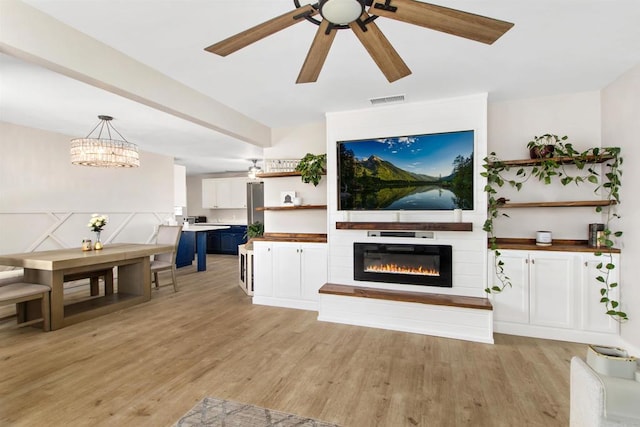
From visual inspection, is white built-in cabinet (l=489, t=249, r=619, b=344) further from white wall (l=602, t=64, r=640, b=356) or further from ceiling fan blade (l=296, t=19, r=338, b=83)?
ceiling fan blade (l=296, t=19, r=338, b=83)

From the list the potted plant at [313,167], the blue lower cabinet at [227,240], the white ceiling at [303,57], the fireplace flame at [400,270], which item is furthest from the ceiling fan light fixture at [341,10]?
the blue lower cabinet at [227,240]

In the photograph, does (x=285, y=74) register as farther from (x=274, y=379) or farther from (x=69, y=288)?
(x=69, y=288)

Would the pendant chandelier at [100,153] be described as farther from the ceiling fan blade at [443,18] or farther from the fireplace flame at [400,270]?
the ceiling fan blade at [443,18]

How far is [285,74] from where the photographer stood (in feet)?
8.96

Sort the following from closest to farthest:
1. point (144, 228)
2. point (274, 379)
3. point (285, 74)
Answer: point (274, 379), point (285, 74), point (144, 228)

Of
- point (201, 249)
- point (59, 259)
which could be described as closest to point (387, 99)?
point (59, 259)

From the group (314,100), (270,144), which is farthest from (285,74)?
(270,144)

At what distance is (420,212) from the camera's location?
3506 millimetres

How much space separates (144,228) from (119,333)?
3.58 metres

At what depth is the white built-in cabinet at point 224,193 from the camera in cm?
846

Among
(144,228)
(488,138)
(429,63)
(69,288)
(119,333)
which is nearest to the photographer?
(429,63)

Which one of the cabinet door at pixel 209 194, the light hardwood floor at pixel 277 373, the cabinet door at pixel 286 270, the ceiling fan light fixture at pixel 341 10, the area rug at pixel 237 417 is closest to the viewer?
the ceiling fan light fixture at pixel 341 10

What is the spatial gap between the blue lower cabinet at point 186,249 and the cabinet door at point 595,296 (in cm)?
642

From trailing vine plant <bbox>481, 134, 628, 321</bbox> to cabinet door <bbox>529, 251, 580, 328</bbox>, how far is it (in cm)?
21
